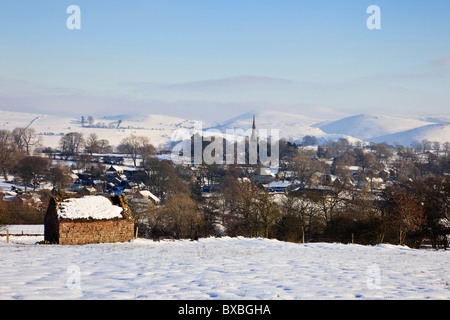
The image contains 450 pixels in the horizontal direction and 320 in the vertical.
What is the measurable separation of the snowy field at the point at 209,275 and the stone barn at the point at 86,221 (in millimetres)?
5130

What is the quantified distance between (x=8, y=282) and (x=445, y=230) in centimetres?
4018

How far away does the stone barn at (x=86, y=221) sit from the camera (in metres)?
24.7

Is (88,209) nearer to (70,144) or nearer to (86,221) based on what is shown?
(86,221)

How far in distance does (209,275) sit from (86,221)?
14.0 m

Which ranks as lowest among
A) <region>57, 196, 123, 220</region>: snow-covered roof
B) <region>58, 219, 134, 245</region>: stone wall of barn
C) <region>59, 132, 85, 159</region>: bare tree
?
<region>58, 219, 134, 245</region>: stone wall of barn

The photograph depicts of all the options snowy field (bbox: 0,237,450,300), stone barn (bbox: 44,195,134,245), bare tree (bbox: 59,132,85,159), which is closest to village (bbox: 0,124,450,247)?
stone barn (bbox: 44,195,134,245)

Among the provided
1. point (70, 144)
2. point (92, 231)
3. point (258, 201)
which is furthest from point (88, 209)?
point (70, 144)

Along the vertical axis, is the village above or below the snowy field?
below

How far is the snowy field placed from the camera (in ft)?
35.5

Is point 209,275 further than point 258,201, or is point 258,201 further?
point 258,201

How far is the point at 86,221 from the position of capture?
2498 cm

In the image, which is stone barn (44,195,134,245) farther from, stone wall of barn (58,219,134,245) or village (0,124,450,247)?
village (0,124,450,247)

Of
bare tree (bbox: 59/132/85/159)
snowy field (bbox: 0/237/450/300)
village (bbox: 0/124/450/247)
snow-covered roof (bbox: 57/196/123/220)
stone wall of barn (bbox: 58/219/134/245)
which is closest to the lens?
snowy field (bbox: 0/237/450/300)

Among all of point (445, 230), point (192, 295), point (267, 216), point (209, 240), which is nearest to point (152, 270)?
point (192, 295)
